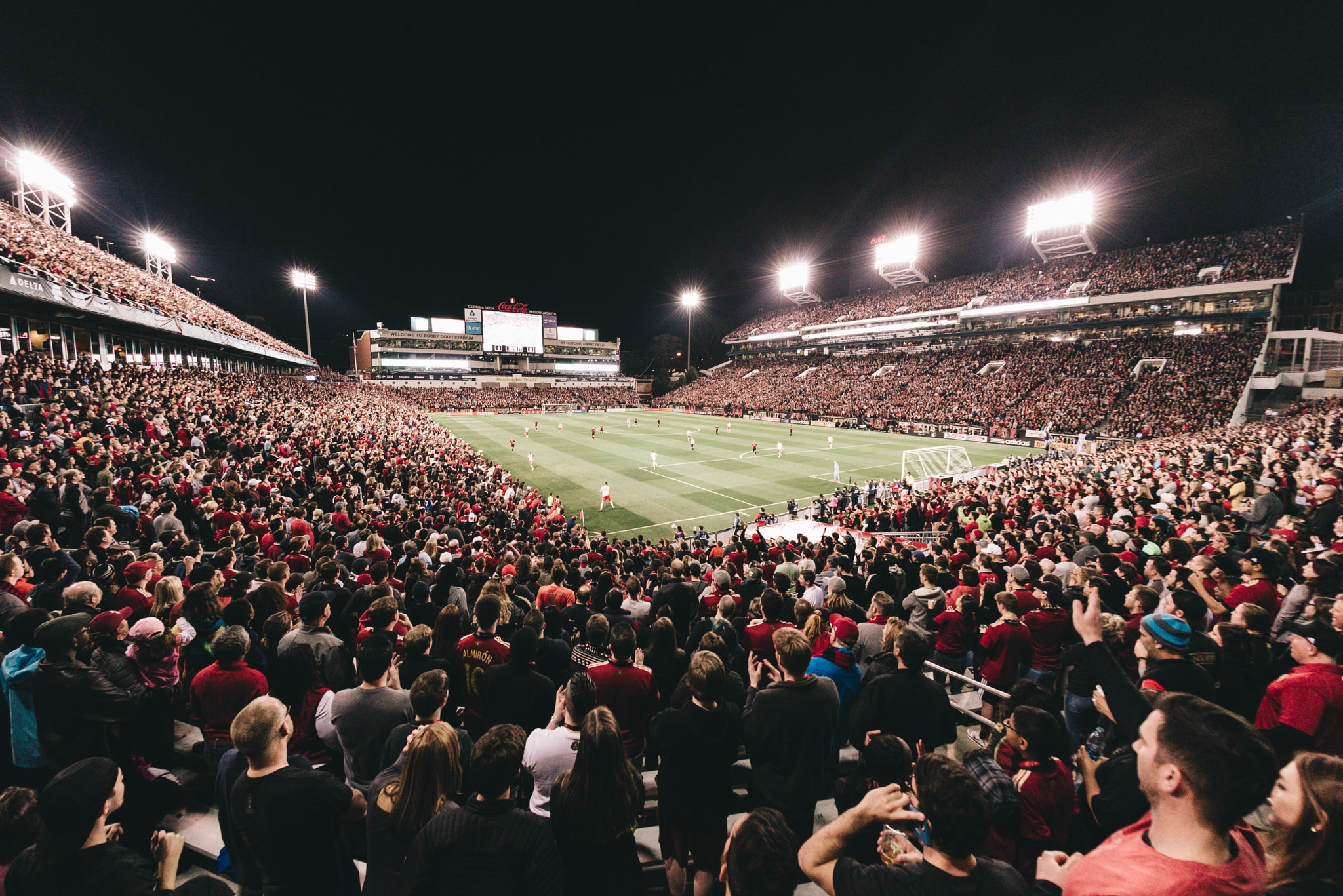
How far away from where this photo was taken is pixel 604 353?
112m

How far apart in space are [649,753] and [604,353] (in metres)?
111

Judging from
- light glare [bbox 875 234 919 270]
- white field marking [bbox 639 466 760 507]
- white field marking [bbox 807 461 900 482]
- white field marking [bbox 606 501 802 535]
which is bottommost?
white field marking [bbox 606 501 802 535]

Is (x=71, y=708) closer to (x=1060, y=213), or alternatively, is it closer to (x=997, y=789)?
(x=997, y=789)

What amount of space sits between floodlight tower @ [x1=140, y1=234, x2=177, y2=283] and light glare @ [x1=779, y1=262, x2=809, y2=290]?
8202 centimetres

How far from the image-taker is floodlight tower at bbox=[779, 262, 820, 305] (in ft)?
296

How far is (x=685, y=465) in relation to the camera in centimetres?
3206

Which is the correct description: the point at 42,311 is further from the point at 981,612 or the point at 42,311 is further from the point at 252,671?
the point at 981,612

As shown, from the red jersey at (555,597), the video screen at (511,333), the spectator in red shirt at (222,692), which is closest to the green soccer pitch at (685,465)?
the red jersey at (555,597)

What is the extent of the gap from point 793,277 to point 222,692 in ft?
318

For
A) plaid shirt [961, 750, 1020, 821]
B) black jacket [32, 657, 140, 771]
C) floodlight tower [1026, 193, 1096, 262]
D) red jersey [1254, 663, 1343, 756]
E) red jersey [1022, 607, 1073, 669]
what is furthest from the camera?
floodlight tower [1026, 193, 1096, 262]

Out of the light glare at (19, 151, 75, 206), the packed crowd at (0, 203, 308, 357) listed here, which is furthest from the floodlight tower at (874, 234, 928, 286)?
the light glare at (19, 151, 75, 206)

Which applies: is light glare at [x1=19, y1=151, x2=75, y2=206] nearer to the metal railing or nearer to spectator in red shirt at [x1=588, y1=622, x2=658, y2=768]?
spectator in red shirt at [x1=588, y1=622, x2=658, y2=768]

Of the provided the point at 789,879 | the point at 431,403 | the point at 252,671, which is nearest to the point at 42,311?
the point at 252,671

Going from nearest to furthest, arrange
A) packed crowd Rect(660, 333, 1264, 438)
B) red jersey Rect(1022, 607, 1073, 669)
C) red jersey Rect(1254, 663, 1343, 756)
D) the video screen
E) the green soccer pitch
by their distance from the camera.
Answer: red jersey Rect(1254, 663, 1343, 756), red jersey Rect(1022, 607, 1073, 669), the green soccer pitch, packed crowd Rect(660, 333, 1264, 438), the video screen
